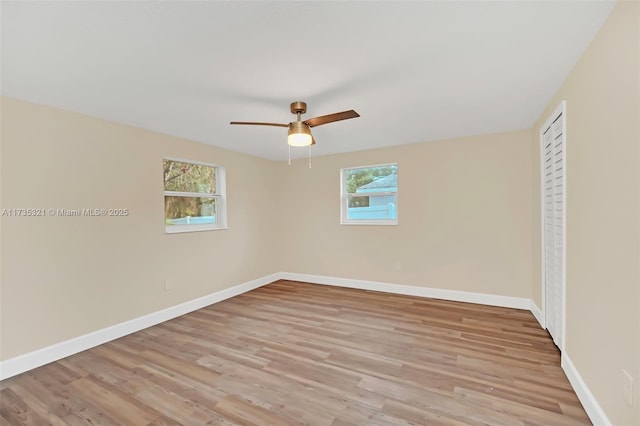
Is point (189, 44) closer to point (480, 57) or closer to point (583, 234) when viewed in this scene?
point (480, 57)

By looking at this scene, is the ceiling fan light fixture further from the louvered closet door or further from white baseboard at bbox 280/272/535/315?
white baseboard at bbox 280/272/535/315

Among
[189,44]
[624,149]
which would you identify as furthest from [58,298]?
[624,149]

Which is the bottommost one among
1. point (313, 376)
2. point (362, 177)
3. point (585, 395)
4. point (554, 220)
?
point (313, 376)

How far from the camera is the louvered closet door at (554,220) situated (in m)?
2.26

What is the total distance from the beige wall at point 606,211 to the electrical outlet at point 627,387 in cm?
3

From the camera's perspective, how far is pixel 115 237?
292cm

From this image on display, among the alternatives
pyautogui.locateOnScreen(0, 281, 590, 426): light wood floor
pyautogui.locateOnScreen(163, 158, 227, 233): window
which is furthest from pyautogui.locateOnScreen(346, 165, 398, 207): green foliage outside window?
pyautogui.locateOnScreen(163, 158, 227, 233): window

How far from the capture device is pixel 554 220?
97.8 inches

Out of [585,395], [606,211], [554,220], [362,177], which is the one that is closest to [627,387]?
[585,395]

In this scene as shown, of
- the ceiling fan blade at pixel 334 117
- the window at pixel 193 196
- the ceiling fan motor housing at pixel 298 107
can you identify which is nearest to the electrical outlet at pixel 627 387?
the ceiling fan blade at pixel 334 117

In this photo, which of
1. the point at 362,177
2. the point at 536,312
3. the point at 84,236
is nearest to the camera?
the point at 84,236

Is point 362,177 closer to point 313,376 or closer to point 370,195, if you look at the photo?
point 370,195

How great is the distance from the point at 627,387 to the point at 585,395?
57cm

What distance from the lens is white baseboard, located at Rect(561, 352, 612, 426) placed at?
154 cm
